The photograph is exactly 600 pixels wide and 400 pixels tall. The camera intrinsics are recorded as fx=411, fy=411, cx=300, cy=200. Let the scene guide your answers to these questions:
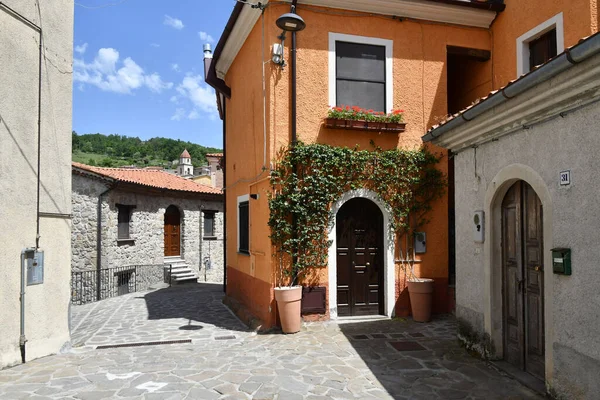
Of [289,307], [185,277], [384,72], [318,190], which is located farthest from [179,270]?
[384,72]

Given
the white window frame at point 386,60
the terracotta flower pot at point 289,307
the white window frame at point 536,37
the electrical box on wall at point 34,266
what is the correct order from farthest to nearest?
the white window frame at point 386,60 < the white window frame at point 536,37 < the terracotta flower pot at point 289,307 < the electrical box on wall at point 34,266

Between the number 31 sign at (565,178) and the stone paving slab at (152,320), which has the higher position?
the number 31 sign at (565,178)

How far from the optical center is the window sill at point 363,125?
25.3 ft

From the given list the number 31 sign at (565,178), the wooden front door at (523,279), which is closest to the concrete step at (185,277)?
the wooden front door at (523,279)

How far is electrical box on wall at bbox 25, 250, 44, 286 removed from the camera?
5801mm

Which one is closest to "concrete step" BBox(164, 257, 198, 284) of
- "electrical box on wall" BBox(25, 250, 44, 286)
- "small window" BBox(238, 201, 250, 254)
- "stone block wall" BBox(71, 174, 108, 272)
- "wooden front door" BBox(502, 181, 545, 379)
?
"stone block wall" BBox(71, 174, 108, 272)

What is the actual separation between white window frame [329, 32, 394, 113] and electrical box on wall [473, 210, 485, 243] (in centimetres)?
329

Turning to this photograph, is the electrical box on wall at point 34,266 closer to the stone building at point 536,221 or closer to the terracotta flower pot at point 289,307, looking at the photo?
the terracotta flower pot at point 289,307

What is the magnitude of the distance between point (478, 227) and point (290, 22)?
422 cm

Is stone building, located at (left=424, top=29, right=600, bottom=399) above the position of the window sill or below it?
below

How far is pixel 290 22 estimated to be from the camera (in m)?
6.55

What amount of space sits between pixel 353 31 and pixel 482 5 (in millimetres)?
2870

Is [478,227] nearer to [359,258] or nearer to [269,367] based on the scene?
[359,258]

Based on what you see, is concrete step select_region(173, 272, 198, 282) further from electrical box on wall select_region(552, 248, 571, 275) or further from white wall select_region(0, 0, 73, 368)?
electrical box on wall select_region(552, 248, 571, 275)
